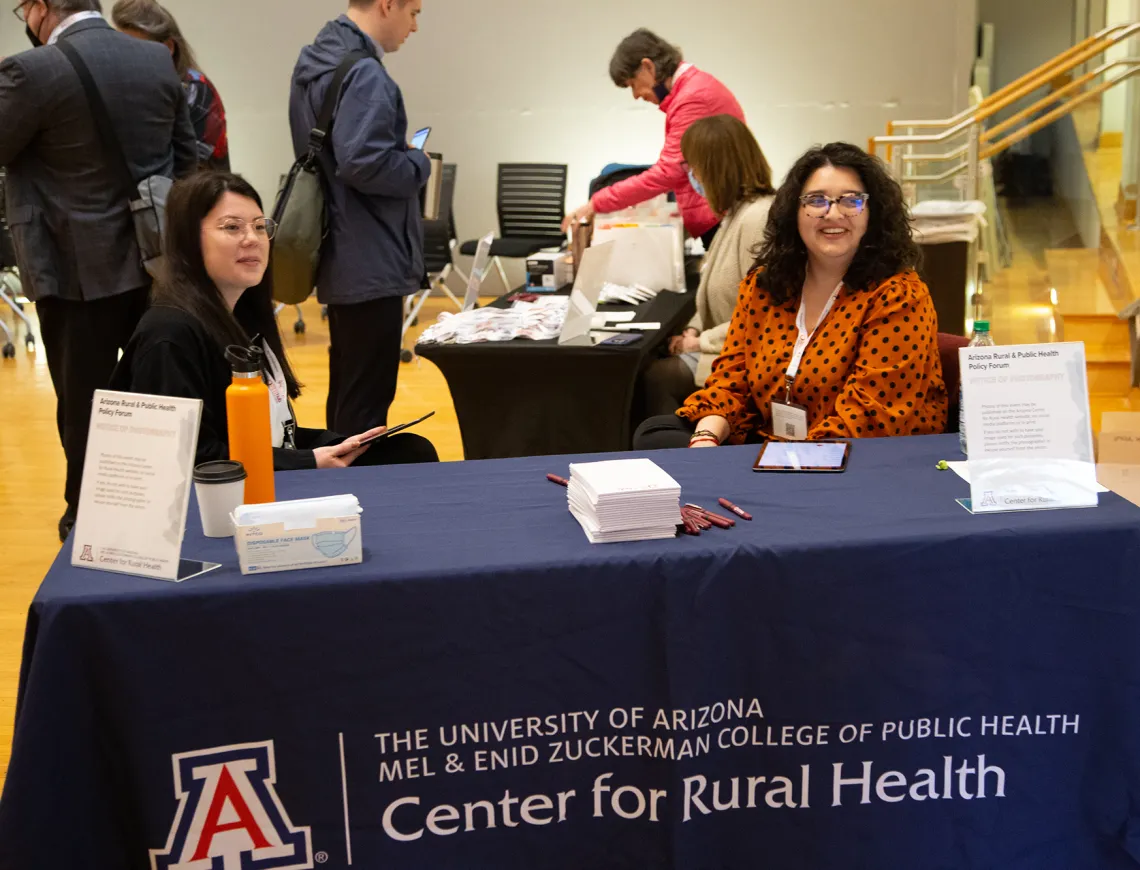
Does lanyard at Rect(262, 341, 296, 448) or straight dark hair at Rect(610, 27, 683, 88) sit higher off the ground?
straight dark hair at Rect(610, 27, 683, 88)

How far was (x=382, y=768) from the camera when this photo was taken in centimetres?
172

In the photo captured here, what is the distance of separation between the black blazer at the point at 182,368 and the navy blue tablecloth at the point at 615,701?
427 millimetres

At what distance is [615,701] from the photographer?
5.76 feet

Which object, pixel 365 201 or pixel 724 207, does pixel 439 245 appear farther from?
pixel 724 207

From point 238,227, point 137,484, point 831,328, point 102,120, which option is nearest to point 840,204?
point 831,328

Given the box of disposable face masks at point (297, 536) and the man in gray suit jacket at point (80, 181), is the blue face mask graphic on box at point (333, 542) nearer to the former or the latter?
the box of disposable face masks at point (297, 536)

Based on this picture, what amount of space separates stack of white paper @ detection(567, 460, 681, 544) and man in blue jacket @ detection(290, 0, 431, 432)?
201cm

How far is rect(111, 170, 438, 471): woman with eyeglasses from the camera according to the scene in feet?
A: 7.26

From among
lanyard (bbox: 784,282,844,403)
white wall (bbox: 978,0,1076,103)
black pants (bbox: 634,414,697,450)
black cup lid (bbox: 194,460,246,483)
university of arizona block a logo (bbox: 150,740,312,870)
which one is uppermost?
white wall (bbox: 978,0,1076,103)

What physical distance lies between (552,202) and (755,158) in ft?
15.6

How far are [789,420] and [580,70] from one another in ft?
21.7

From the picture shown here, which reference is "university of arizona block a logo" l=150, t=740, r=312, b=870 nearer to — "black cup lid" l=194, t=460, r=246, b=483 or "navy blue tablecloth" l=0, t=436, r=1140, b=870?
"navy blue tablecloth" l=0, t=436, r=1140, b=870

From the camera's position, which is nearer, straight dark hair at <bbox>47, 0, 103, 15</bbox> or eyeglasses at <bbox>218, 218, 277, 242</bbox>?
eyeglasses at <bbox>218, 218, 277, 242</bbox>

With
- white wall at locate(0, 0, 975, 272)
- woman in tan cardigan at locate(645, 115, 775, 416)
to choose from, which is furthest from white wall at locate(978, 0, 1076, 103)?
woman in tan cardigan at locate(645, 115, 775, 416)
